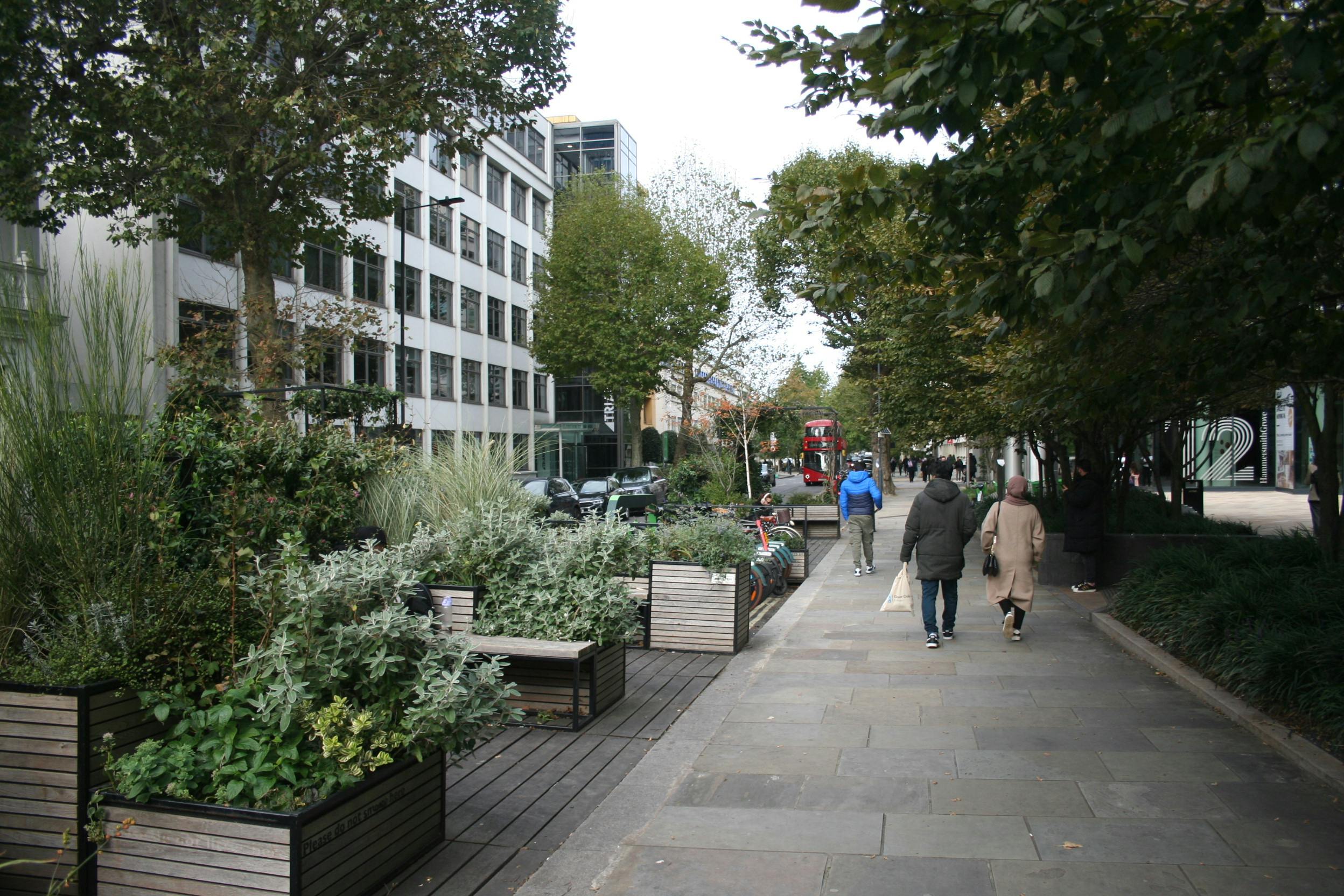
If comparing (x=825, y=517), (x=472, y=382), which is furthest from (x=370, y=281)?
(x=825, y=517)

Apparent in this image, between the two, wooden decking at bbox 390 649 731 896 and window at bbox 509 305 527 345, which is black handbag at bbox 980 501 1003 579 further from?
window at bbox 509 305 527 345

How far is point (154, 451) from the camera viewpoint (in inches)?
167

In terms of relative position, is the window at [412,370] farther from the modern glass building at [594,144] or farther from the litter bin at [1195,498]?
the litter bin at [1195,498]

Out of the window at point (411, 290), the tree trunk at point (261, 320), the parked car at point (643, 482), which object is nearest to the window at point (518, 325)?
the window at point (411, 290)

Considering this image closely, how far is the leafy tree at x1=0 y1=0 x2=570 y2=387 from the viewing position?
14547 mm

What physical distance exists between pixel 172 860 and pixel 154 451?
1.69m

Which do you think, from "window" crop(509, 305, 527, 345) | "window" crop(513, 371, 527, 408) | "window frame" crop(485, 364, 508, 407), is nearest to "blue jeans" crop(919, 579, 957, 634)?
"window frame" crop(485, 364, 508, 407)

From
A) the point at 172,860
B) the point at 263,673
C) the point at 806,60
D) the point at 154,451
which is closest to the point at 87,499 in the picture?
the point at 154,451

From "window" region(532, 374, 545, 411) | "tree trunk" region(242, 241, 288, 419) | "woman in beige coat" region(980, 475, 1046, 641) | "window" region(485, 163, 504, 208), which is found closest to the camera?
"woman in beige coat" region(980, 475, 1046, 641)

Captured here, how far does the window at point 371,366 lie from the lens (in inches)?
1409

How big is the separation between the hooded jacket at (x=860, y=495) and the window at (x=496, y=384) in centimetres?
3579

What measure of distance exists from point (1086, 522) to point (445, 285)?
35.4 meters

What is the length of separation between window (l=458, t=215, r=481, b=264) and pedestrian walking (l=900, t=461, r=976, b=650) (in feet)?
125

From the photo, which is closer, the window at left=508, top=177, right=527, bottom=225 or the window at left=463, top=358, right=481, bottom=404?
the window at left=463, top=358, right=481, bottom=404
